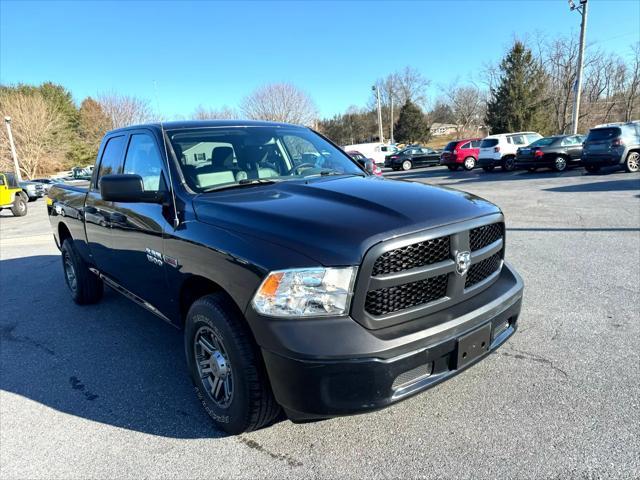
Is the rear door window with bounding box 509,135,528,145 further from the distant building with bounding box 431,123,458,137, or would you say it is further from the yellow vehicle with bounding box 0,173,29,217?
the distant building with bounding box 431,123,458,137

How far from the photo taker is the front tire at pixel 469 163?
2374 cm

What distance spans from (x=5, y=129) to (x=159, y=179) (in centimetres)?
5115

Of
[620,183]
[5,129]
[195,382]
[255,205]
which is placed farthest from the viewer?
[5,129]

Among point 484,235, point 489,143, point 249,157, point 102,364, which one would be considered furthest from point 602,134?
point 102,364

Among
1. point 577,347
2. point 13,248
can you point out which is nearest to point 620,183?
point 577,347

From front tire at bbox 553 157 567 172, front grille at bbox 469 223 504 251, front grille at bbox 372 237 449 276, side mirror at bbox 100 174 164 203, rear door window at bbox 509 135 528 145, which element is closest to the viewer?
front grille at bbox 372 237 449 276

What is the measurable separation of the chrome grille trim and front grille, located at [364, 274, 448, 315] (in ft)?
0.05

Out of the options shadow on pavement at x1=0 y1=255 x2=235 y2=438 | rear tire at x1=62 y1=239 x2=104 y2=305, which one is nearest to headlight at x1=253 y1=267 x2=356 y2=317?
shadow on pavement at x1=0 y1=255 x2=235 y2=438

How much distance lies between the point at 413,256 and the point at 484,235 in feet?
2.16

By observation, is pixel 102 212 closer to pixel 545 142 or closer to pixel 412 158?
pixel 545 142

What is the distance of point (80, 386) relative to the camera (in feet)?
10.7

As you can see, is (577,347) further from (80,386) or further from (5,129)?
(5,129)

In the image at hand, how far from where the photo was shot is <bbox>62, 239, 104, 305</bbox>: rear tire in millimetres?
4848

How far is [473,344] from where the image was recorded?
2283mm
